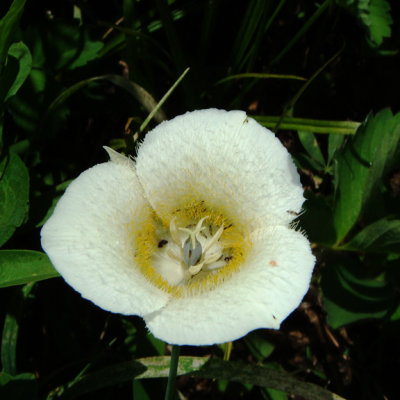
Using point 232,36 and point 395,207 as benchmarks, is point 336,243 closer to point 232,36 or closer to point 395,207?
point 395,207

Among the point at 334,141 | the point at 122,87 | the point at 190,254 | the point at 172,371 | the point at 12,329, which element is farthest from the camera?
the point at 334,141

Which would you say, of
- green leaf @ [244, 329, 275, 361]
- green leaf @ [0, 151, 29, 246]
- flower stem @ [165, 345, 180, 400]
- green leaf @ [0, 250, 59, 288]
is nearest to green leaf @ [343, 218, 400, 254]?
green leaf @ [244, 329, 275, 361]

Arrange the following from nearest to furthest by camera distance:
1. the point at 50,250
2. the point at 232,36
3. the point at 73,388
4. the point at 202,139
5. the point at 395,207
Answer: the point at 50,250 < the point at 202,139 < the point at 73,388 < the point at 395,207 < the point at 232,36

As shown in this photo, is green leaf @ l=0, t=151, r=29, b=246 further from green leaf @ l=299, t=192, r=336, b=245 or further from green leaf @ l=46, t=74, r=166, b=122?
green leaf @ l=299, t=192, r=336, b=245

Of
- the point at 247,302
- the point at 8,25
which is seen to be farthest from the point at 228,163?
the point at 8,25

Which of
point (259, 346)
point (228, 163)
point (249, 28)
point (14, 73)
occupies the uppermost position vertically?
point (249, 28)

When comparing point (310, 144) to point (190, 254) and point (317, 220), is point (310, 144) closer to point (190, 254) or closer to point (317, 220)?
point (317, 220)

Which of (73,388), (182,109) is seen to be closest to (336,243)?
(182,109)

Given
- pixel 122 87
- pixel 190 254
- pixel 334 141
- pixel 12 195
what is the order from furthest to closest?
pixel 334 141, pixel 122 87, pixel 190 254, pixel 12 195
